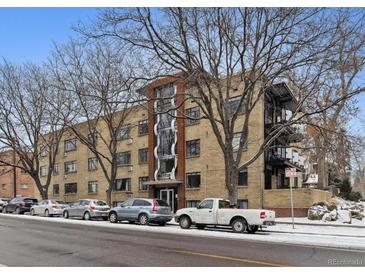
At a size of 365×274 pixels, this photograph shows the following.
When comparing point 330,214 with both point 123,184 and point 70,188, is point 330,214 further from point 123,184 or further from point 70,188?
point 70,188

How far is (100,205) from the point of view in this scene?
97.6 ft

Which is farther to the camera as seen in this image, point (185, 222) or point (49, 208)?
point (49, 208)

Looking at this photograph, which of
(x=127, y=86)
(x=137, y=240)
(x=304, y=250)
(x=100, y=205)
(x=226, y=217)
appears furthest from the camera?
(x=100, y=205)

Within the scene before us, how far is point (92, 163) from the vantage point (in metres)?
49.7

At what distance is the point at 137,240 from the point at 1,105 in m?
28.9

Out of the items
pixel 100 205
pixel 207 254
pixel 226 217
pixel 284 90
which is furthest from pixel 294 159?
pixel 207 254

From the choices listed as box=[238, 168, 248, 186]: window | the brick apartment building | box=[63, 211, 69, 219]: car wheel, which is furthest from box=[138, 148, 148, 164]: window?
box=[63, 211, 69, 219]: car wheel

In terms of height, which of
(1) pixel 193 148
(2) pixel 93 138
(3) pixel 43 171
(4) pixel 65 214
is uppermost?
(2) pixel 93 138

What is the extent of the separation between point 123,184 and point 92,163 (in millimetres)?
6225

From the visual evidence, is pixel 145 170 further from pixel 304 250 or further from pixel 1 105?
pixel 304 250

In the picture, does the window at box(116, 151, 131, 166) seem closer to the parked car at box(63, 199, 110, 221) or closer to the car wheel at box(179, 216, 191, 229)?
the parked car at box(63, 199, 110, 221)

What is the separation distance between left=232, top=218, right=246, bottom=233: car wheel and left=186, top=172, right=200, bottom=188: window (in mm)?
16733

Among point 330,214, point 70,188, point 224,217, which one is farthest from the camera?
point 70,188

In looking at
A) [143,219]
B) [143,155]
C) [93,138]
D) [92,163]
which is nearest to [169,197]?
[143,155]
